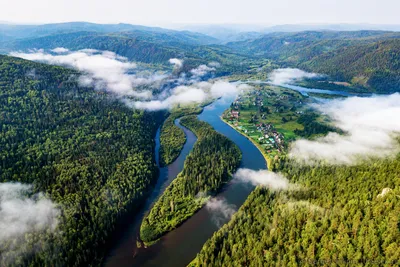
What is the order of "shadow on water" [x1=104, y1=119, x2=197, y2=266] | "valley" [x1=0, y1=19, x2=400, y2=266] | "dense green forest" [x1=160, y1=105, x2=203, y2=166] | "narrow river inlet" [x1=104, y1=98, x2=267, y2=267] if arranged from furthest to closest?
"dense green forest" [x1=160, y1=105, x2=203, y2=166] < "shadow on water" [x1=104, y1=119, x2=197, y2=266] < "narrow river inlet" [x1=104, y1=98, x2=267, y2=267] < "valley" [x1=0, y1=19, x2=400, y2=266]

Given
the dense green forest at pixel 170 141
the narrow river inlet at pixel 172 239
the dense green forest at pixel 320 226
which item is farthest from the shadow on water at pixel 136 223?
the dense green forest at pixel 320 226

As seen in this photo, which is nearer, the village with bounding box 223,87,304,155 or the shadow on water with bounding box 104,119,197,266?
the shadow on water with bounding box 104,119,197,266

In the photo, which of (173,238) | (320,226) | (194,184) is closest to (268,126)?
(194,184)

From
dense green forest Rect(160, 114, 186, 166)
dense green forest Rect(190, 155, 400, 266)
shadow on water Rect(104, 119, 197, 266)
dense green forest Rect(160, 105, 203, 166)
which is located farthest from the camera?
dense green forest Rect(160, 105, 203, 166)

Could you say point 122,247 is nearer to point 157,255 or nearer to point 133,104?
point 157,255

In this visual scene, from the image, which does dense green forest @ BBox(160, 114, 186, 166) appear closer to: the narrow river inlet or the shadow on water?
the shadow on water

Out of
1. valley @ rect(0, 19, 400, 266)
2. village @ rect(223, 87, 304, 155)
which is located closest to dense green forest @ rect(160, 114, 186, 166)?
valley @ rect(0, 19, 400, 266)
